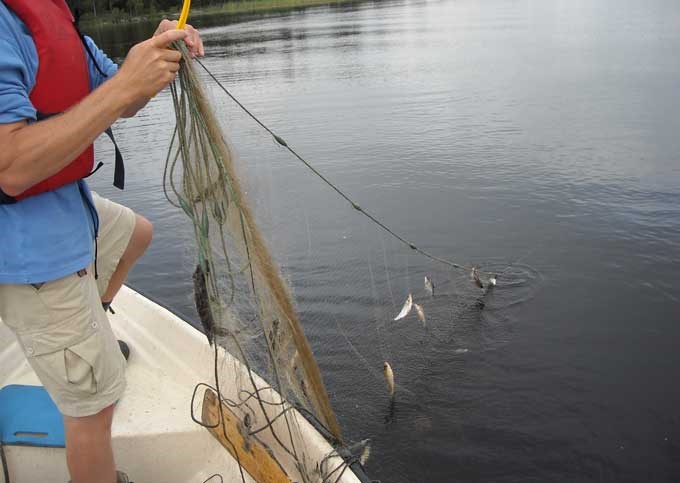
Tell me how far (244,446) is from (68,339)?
1.21 metres

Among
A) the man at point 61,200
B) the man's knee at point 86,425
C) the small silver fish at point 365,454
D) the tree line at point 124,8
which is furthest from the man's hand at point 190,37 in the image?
the tree line at point 124,8

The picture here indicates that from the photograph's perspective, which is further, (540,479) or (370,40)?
(370,40)

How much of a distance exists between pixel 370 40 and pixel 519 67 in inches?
626

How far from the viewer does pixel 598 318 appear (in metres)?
6.63

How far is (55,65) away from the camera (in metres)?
2.32

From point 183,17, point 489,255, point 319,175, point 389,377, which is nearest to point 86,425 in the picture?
point 183,17

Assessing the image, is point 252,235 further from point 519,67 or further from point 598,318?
point 519,67

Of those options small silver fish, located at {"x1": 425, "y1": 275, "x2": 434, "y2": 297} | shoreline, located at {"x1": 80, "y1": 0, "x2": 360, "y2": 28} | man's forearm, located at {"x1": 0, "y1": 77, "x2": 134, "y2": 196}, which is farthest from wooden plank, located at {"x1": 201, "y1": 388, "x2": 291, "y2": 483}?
shoreline, located at {"x1": 80, "y1": 0, "x2": 360, "y2": 28}

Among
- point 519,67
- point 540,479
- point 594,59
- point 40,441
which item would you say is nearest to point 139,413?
point 40,441

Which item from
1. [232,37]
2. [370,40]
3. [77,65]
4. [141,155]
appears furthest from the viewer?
[232,37]

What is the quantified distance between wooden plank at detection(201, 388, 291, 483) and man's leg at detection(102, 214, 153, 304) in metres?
0.86

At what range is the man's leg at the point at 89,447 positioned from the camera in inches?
98.9

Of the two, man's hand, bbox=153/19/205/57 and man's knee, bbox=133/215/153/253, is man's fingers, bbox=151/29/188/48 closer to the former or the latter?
man's hand, bbox=153/19/205/57

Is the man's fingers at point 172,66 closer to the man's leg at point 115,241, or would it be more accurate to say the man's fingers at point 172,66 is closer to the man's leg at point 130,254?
the man's leg at point 115,241
